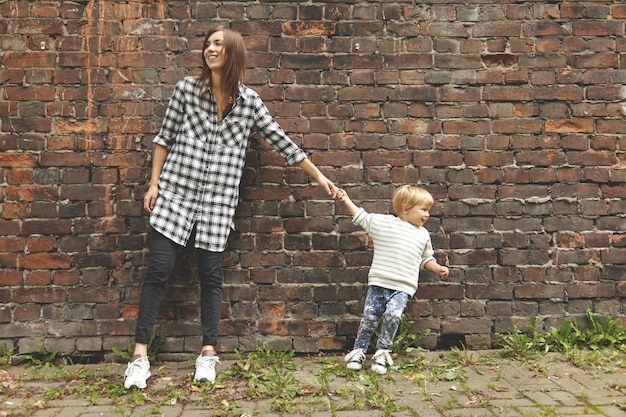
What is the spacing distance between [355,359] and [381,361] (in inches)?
6.2

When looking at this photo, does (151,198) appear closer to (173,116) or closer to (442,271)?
(173,116)

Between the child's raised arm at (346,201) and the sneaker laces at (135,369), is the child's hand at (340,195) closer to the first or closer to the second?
the child's raised arm at (346,201)

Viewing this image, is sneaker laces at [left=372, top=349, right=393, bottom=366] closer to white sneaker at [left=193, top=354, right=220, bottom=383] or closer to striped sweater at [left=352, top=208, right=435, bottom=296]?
striped sweater at [left=352, top=208, right=435, bottom=296]

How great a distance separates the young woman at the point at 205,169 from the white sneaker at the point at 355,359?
812 mm

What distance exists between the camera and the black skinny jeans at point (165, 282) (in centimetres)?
324

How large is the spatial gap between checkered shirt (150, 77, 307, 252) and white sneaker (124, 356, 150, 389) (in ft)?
2.37

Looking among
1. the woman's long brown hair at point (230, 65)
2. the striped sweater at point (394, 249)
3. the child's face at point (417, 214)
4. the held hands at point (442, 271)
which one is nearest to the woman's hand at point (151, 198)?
the woman's long brown hair at point (230, 65)

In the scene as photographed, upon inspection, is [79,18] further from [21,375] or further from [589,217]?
[589,217]

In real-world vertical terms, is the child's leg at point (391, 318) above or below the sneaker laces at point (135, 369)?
above

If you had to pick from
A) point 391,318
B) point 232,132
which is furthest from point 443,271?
point 232,132

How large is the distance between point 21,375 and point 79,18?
2274mm

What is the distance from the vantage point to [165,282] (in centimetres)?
329

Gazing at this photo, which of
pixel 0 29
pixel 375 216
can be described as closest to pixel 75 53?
pixel 0 29

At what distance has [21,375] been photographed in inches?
130
